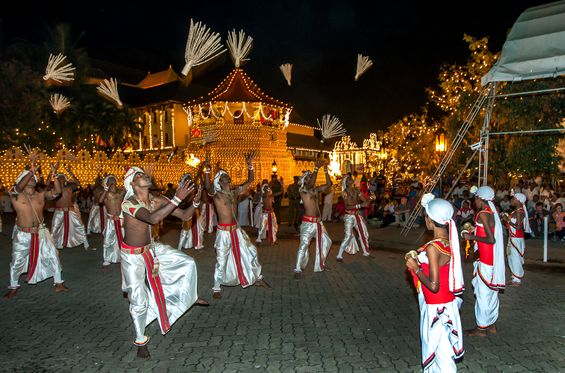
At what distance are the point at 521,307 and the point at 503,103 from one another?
947cm

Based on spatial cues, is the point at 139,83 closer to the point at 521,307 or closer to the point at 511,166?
the point at 511,166

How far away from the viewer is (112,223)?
420 inches

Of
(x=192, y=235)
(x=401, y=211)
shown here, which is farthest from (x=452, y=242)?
(x=401, y=211)

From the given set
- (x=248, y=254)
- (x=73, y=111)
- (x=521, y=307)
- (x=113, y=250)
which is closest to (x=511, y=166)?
(x=521, y=307)

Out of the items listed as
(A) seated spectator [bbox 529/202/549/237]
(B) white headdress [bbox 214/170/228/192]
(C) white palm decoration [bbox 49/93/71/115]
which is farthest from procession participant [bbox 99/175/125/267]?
(C) white palm decoration [bbox 49/93/71/115]

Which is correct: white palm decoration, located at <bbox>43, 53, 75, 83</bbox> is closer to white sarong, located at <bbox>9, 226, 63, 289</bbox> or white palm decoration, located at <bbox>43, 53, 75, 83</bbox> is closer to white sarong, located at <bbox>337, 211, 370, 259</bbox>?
white sarong, located at <bbox>9, 226, 63, 289</bbox>

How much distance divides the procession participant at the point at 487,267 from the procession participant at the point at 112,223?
23.8ft

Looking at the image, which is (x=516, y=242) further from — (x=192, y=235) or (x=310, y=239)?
(x=192, y=235)

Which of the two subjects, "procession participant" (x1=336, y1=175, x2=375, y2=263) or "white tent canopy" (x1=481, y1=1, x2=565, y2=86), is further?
"procession participant" (x1=336, y1=175, x2=375, y2=263)

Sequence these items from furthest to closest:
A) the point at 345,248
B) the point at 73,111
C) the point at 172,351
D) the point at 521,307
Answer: the point at 73,111
the point at 345,248
the point at 521,307
the point at 172,351

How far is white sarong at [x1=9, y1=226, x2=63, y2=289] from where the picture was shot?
7.69 metres

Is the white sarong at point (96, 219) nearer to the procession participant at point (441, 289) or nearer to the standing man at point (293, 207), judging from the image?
the standing man at point (293, 207)

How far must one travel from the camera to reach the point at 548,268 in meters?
9.88

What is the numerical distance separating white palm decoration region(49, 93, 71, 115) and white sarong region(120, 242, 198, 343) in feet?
87.7
